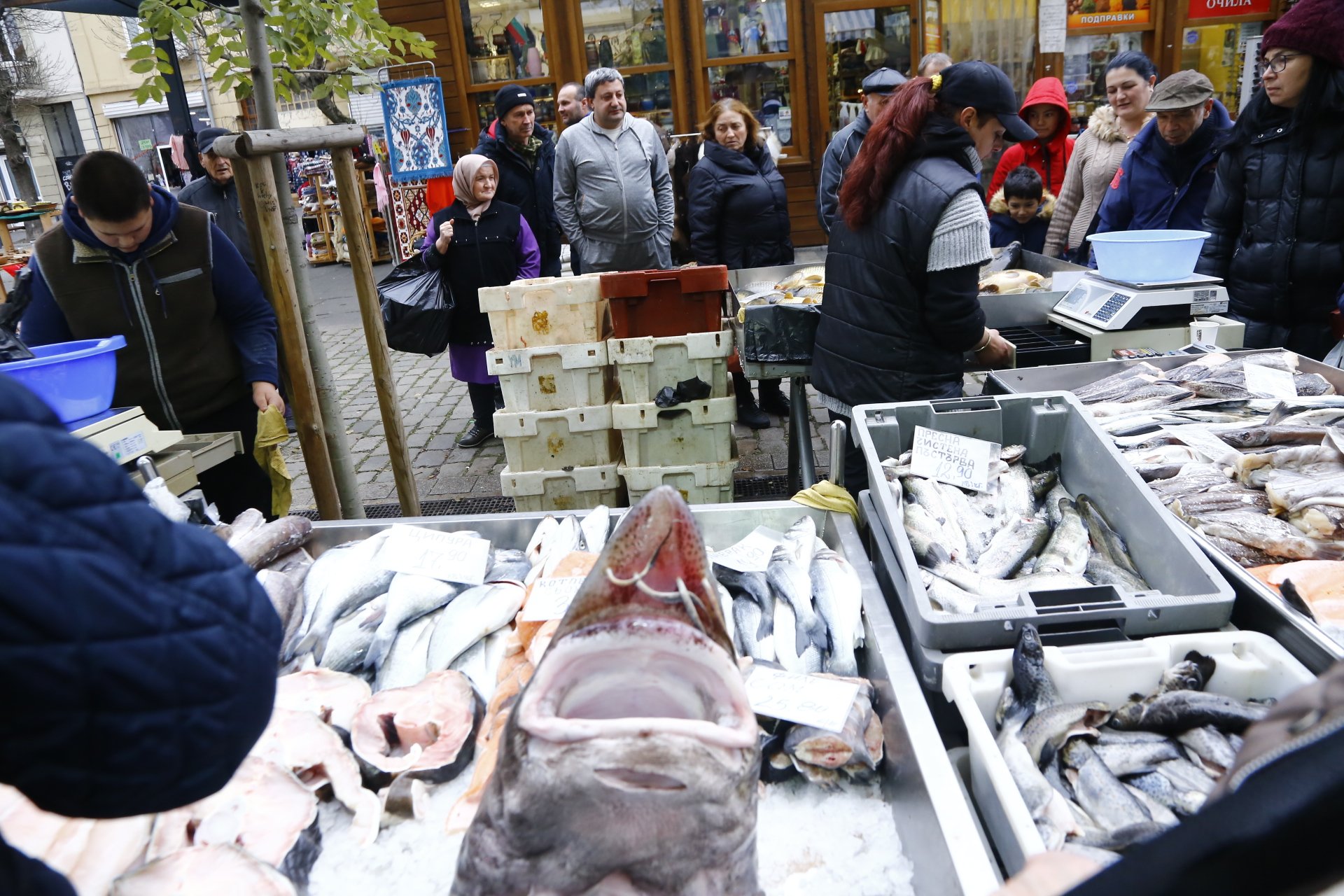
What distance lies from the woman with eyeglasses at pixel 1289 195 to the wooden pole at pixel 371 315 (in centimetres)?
452

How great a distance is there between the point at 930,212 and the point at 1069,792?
7.60 ft

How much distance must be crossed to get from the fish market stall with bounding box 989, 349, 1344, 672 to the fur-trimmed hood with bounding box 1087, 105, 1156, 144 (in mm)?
3136

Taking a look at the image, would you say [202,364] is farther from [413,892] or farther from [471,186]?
[413,892]

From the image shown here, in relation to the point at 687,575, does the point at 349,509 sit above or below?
below

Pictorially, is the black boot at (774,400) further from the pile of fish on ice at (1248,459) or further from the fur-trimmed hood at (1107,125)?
the pile of fish on ice at (1248,459)

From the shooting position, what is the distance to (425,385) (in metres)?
8.59

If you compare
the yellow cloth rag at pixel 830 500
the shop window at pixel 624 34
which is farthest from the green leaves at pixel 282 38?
the shop window at pixel 624 34

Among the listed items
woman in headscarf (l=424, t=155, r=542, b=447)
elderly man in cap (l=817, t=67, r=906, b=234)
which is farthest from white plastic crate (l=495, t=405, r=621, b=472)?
elderly man in cap (l=817, t=67, r=906, b=234)

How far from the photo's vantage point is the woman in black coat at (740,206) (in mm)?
6586

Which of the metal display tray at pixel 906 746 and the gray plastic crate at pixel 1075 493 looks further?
the gray plastic crate at pixel 1075 493

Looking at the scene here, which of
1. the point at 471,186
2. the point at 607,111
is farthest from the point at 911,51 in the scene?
the point at 471,186

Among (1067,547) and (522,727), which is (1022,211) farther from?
(522,727)

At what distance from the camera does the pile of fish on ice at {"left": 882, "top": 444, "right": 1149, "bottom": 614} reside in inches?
87.8

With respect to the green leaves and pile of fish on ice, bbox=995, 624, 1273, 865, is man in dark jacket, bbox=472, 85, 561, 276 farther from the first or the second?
pile of fish on ice, bbox=995, 624, 1273, 865
